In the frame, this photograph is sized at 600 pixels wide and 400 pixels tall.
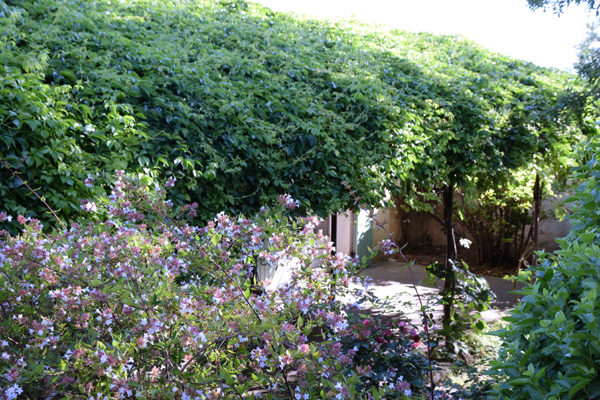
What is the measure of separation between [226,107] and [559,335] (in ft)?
9.87

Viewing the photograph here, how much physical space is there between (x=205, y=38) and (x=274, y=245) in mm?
3625

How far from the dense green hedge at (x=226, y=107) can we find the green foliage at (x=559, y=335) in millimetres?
2325

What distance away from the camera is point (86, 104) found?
338 centimetres

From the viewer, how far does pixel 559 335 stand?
51.1 inches

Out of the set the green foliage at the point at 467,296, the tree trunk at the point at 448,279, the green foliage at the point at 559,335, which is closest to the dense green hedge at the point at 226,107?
the tree trunk at the point at 448,279

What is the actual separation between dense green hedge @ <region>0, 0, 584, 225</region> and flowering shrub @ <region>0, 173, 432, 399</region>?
84 cm

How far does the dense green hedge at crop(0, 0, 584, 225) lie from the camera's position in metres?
3.19

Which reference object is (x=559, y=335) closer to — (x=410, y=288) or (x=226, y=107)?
(x=226, y=107)

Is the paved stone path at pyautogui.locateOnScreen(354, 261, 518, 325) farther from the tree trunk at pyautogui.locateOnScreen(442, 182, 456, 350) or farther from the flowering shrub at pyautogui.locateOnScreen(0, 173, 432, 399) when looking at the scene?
the flowering shrub at pyautogui.locateOnScreen(0, 173, 432, 399)

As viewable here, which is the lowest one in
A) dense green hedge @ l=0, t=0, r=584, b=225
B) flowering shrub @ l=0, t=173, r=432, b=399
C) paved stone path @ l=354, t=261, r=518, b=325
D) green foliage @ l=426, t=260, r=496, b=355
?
paved stone path @ l=354, t=261, r=518, b=325

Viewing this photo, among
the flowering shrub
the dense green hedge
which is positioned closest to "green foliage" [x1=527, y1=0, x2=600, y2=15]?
the dense green hedge

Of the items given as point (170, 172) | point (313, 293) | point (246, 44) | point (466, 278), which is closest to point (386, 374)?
point (313, 293)

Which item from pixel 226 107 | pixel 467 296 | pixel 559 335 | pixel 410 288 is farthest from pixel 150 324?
pixel 410 288

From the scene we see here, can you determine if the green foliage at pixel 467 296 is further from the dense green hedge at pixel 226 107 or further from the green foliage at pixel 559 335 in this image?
the green foliage at pixel 559 335
